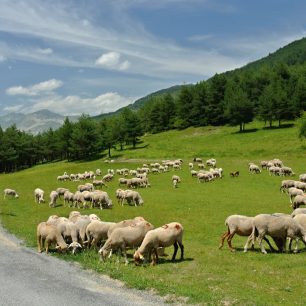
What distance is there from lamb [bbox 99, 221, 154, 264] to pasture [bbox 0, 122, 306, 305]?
747 mm

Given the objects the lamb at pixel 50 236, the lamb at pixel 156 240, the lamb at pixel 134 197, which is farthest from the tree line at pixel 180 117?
the lamb at pixel 156 240

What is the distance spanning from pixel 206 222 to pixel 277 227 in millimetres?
10100

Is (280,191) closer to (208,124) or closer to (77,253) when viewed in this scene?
→ (77,253)

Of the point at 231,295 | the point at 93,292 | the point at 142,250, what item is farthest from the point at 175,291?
the point at 142,250

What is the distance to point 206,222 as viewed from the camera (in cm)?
3225

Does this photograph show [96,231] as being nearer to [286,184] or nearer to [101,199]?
[101,199]

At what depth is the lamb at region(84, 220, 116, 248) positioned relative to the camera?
23.8 meters

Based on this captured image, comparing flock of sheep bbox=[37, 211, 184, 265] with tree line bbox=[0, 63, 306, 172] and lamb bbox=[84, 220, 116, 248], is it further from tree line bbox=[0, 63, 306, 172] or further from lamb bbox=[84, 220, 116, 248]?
tree line bbox=[0, 63, 306, 172]

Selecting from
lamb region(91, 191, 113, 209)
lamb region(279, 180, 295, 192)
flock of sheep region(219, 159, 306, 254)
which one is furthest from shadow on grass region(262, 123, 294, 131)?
flock of sheep region(219, 159, 306, 254)

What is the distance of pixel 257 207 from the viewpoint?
3834 cm

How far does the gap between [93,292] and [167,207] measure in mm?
23644

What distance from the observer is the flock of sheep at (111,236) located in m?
21.2

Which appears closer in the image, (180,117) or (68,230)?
(68,230)

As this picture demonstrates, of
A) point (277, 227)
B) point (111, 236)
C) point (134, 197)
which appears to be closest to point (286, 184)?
point (134, 197)
